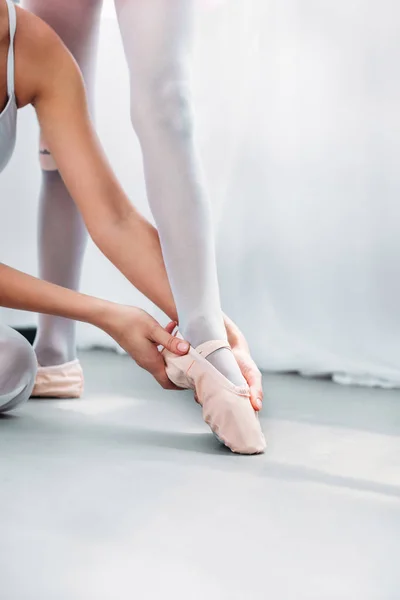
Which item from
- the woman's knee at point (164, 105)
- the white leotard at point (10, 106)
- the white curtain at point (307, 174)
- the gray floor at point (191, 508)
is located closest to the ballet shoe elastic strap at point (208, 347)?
the gray floor at point (191, 508)

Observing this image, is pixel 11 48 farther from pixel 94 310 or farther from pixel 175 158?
pixel 94 310

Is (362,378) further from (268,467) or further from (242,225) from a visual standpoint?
(268,467)

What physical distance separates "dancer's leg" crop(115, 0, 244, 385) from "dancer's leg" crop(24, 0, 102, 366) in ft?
Result: 1.04

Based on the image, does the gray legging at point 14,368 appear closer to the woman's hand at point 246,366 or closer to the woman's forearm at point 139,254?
the woman's forearm at point 139,254

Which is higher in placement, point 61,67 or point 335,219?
point 61,67

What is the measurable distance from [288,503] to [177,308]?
32 cm

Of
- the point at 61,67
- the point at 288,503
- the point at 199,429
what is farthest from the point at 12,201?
the point at 288,503

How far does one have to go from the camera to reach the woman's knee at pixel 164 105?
104cm

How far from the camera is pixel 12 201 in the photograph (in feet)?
6.95

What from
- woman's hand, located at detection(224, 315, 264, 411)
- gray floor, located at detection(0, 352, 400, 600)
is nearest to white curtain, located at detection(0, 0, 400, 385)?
gray floor, located at detection(0, 352, 400, 600)

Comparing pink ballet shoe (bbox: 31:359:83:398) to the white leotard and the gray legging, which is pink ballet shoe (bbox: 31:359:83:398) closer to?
the gray legging

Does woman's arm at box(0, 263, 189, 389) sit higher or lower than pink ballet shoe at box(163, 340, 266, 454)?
higher

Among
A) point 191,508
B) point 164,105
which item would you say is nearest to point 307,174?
point 164,105

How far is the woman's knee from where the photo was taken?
1.04 metres
